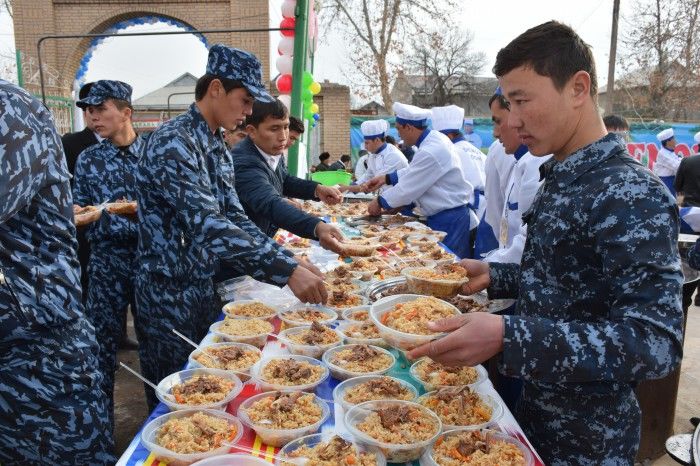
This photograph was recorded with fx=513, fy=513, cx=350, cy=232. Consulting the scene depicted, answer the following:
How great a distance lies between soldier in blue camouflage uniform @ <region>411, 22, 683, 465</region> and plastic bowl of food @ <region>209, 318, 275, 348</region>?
3.24 ft

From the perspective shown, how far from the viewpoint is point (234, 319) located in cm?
236

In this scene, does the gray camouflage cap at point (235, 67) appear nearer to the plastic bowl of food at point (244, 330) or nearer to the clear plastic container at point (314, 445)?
the plastic bowl of food at point (244, 330)

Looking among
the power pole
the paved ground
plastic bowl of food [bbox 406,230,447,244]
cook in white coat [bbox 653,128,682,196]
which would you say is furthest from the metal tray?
the power pole

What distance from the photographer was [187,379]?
1790 millimetres

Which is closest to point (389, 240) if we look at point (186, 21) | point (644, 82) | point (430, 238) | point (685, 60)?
point (430, 238)

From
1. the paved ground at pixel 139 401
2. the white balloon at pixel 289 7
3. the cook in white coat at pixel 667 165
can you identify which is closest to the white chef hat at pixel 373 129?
the white balloon at pixel 289 7

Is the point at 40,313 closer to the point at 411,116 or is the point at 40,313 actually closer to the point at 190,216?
the point at 190,216

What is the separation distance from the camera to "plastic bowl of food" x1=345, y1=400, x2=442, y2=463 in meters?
1.37

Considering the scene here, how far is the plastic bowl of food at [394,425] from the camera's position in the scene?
1.37 meters

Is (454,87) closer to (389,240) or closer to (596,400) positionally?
(389,240)

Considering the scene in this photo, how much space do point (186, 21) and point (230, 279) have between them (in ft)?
44.9

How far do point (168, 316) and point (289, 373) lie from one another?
3.04 feet

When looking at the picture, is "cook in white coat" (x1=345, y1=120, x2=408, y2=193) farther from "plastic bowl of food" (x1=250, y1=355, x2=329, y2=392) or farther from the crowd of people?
"plastic bowl of food" (x1=250, y1=355, x2=329, y2=392)

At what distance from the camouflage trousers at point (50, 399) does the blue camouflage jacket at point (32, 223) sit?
6 cm
